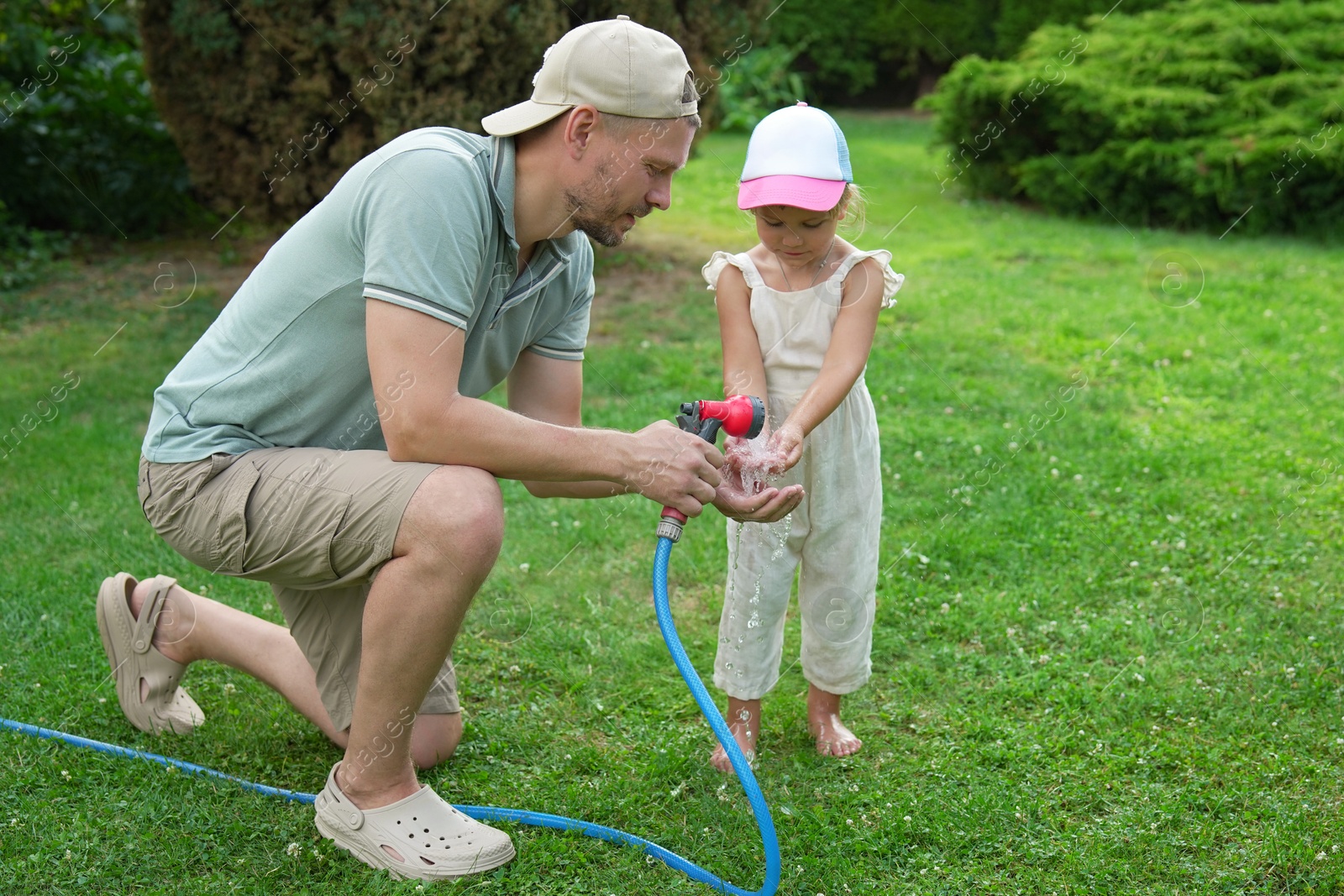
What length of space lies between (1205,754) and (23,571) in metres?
3.24

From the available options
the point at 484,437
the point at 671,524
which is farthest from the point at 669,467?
the point at 484,437

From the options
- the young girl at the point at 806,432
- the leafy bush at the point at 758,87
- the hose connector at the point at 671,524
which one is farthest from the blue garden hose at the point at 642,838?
the leafy bush at the point at 758,87

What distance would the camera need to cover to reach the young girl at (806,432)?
2441 millimetres

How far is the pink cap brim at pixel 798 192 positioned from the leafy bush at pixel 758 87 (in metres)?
10.4

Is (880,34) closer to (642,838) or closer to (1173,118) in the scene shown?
(1173,118)

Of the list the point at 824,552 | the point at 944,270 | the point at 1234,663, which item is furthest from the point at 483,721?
the point at 944,270

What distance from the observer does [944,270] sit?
279 inches

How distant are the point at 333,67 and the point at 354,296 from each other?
416 centimetres

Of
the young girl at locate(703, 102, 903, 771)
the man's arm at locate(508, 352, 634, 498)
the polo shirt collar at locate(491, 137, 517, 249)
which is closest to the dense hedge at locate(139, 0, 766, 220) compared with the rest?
the man's arm at locate(508, 352, 634, 498)

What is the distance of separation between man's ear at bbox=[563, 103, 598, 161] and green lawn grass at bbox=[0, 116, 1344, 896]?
4.45 feet

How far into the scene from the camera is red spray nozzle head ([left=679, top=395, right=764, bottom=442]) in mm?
2305

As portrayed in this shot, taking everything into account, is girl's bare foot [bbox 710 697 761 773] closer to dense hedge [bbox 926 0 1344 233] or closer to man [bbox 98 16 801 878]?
man [bbox 98 16 801 878]

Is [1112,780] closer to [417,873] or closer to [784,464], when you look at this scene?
[784,464]

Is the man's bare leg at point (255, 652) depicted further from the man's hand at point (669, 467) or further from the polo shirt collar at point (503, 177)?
the polo shirt collar at point (503, 177)
